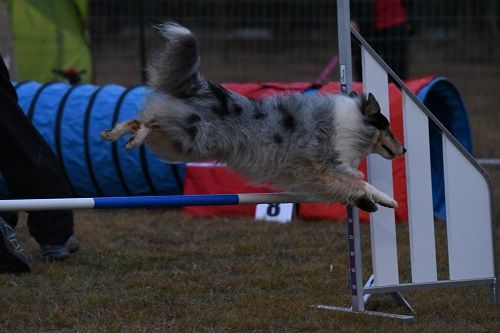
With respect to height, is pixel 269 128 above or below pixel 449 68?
above

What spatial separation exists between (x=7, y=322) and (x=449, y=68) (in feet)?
33.6

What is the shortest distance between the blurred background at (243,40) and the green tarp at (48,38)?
0.4 inches

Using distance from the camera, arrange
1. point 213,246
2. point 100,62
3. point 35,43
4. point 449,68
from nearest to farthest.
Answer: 1. point 213,246
2. point 35,43
3. point 100,62
4. point 449,68

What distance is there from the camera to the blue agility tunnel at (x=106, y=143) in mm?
6730

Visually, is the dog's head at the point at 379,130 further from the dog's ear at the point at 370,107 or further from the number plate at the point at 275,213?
the number plate at the point at 275,213

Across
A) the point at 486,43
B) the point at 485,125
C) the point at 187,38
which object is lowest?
the point at 485,125

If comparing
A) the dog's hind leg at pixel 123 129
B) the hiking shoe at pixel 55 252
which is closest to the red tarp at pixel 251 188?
the hiking shoe at pixel 55 252

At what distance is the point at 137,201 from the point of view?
370cm

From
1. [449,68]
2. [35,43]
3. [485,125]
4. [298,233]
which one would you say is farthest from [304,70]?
[298,233]

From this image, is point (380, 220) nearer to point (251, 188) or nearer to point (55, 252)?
point (55, 252)

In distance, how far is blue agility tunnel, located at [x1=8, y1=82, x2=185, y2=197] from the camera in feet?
22.1

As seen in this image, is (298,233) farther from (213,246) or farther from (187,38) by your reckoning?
(187,38)

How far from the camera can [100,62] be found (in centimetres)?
1225

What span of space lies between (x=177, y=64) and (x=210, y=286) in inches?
54.3
